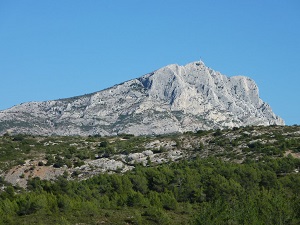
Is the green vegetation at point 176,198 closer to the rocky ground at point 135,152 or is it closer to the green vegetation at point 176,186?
the green vegetation at point 176,186

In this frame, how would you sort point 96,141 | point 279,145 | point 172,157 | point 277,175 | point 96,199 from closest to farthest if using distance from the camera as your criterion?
1. point 96,199
2. point 277,175
3. point 279,145
4. point 172,157
5. point 96,141

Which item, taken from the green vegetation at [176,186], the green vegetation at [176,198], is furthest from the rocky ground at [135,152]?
the green vegetation at [176,198]

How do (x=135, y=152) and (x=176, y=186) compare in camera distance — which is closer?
(x=176, y=186)

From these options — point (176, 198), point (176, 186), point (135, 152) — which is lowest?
point (176, 198)

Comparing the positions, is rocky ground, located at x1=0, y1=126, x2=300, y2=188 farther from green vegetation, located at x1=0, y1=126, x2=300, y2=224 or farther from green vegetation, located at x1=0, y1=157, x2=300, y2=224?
green vegetation, located at x1=0, y1=157, x2=300, y2=224

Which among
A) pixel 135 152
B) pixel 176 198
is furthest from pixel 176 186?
pixel 135 152

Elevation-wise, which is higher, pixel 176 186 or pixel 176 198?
pixel 176 186

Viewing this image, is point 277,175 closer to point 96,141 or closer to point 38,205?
point 38,205

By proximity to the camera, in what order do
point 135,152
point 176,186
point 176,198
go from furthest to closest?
point 135,152
point 176,186
point 176,198

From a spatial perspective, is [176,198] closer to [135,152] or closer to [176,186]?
[176,186]

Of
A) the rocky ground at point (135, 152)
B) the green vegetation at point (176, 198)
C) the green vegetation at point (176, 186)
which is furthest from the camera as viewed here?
the rocky ground at point (135, 152)

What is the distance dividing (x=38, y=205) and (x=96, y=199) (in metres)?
9.27

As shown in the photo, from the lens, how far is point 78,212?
56750 millimetres

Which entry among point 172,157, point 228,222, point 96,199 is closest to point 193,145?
point 172,157
